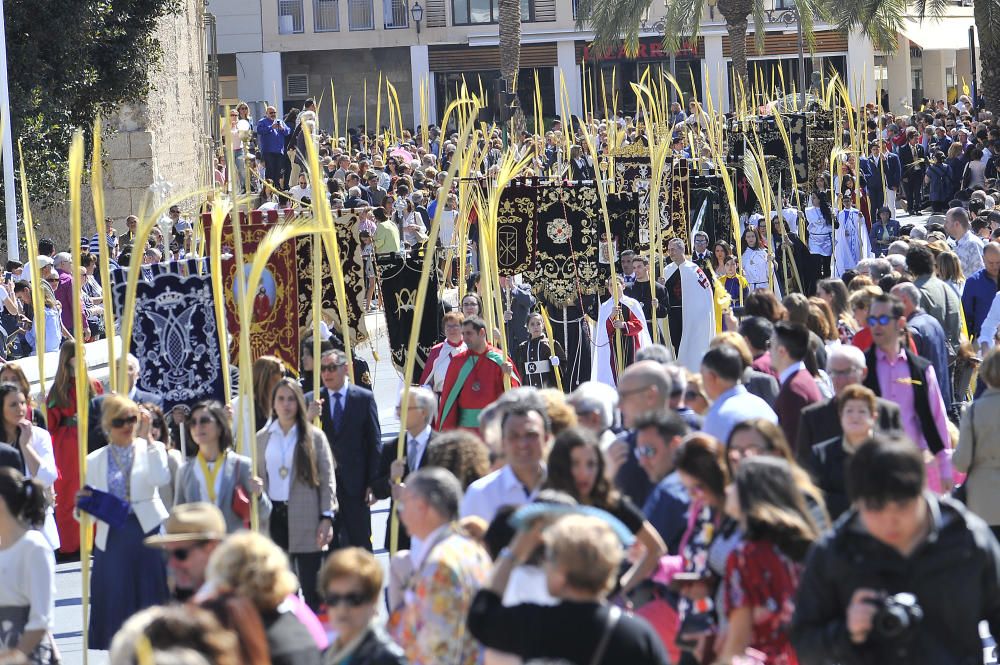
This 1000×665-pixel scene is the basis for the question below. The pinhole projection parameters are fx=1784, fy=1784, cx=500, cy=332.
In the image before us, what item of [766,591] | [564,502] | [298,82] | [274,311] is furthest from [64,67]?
[298,82]

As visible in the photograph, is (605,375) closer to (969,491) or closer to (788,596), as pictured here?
(969,491)

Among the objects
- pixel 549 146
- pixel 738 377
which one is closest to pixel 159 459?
pixel 738 377

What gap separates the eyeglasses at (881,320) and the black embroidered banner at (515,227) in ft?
18.6

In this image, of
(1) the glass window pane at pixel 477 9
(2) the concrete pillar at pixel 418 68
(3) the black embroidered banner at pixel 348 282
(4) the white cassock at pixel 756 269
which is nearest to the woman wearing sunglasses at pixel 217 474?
(3) the black embroidered banner at pixel 348 282

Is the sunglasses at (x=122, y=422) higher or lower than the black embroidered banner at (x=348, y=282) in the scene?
lower

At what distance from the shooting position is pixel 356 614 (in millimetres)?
4598

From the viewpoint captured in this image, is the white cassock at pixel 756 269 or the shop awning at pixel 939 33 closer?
the white cassock at pixel 756 269

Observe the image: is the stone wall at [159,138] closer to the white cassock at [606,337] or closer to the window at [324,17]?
the white cassock at [606,337]

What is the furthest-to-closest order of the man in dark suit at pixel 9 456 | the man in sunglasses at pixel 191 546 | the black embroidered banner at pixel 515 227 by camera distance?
1. the black embroidered banner at pixel 515 227
2. the man in dark suit at pixel 9 456
3. the man in sunglasses at pixel 191 546

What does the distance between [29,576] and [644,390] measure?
2216mm

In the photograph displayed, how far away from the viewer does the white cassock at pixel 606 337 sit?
41.4 feet

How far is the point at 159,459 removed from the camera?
24.6 feet

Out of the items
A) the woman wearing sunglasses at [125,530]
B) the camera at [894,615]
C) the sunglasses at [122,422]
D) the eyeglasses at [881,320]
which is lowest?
the woman wearing sunglasses at [125,530]

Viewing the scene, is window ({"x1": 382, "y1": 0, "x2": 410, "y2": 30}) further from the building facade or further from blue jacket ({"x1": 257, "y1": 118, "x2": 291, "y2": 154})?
blue jacket ({"x1": 257, "y1": 118, "x2": 291, "y2": 154})
